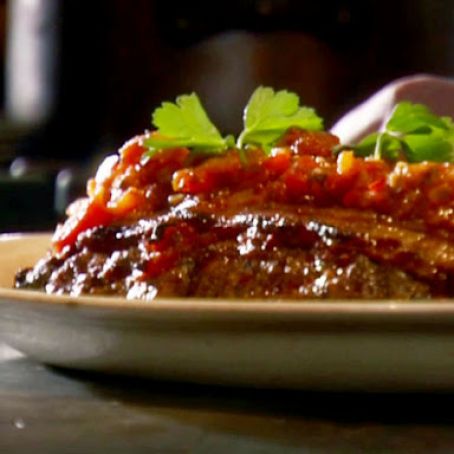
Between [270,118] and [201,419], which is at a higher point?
[270,118]

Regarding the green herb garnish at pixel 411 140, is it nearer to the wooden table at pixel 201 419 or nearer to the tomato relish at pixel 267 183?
the tomato relish at pixel 267 183

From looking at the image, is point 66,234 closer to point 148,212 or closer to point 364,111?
point 148,212

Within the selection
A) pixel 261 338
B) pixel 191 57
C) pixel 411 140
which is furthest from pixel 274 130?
pixel 191 57

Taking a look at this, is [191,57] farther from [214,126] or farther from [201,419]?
[201,419]

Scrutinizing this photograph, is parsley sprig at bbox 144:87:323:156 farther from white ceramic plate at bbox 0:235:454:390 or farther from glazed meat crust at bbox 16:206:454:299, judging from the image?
white ceramic plate at bbox 0:235:454:390

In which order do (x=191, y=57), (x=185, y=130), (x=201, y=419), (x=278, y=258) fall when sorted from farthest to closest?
(x=191, y=57), (x=185, y=130), (x=278, y=258), (x=201, y=419)

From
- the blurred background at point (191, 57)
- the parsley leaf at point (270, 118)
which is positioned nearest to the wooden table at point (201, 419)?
the parsley leaf at point (270, 118)

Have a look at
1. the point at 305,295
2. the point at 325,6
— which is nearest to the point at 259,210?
the point at 305,295

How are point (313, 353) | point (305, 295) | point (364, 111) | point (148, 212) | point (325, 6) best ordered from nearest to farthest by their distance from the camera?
point (313, 353) → point (305, 295) → point (148, 212) → point (364, 111) → point (325, 6)
